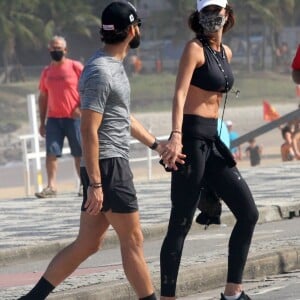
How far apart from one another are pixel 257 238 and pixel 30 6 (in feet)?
215

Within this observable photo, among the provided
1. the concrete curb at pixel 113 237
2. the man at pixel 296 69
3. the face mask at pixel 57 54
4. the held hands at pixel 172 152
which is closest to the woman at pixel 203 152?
the held hands at pixel 172 152

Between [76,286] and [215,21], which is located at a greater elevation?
[215,21]

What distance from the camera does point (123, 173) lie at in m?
7.44

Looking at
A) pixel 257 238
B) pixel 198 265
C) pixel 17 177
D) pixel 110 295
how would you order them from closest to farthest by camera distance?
pixel 110 295, pixel 198 265, pixel 257 238, pixel 17 177

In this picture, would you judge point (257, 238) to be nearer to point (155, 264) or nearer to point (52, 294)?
point (155, 264)

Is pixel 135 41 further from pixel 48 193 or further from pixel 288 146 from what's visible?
pixel 288 146

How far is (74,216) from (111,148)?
6.07 m

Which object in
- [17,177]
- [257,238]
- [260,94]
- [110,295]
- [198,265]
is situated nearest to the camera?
[110,295]

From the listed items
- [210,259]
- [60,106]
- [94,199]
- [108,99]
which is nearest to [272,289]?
[210,259]

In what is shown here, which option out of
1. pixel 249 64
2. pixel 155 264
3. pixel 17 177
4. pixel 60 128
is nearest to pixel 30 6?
pixel 249 64

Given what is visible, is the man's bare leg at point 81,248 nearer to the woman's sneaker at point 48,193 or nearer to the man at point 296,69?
the man at point 296,69

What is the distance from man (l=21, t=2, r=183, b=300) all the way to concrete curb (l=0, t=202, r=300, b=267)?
353 cm

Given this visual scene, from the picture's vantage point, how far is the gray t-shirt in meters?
7.30

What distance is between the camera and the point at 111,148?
7.40 m
